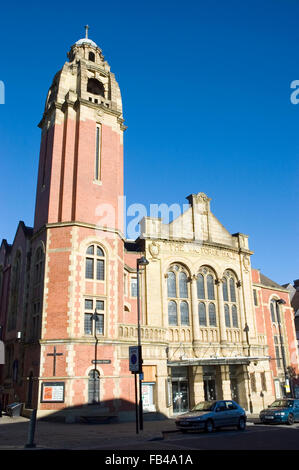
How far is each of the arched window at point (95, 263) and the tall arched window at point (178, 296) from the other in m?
6.97

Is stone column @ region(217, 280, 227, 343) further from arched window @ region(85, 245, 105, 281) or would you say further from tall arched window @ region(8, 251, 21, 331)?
tall arched window @ region(8, 251, 21, 331)

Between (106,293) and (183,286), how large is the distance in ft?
27.2

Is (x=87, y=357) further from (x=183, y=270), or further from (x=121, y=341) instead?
(x=183, y=270)

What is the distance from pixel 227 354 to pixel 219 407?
14140 mm

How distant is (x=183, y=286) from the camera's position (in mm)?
32125

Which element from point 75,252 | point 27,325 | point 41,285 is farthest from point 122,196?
point 27,325

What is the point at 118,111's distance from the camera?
3164 cm

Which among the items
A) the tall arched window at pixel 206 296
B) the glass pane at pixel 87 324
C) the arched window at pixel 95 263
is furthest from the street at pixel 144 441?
the tall arched window at pixel 206 296

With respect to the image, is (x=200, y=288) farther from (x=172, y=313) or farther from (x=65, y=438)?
(x=65, y=438)

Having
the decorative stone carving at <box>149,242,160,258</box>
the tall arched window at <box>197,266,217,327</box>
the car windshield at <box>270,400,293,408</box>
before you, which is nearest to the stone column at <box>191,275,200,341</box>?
the tall arched window at <box>197,266,217,327</box>

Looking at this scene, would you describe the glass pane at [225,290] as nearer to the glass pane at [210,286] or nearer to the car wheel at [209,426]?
the glass pane at [210,286]

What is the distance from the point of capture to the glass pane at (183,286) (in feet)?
105

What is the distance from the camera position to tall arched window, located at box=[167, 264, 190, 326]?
30964 millimetres

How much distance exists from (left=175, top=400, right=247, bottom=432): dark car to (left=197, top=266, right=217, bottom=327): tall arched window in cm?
1305
